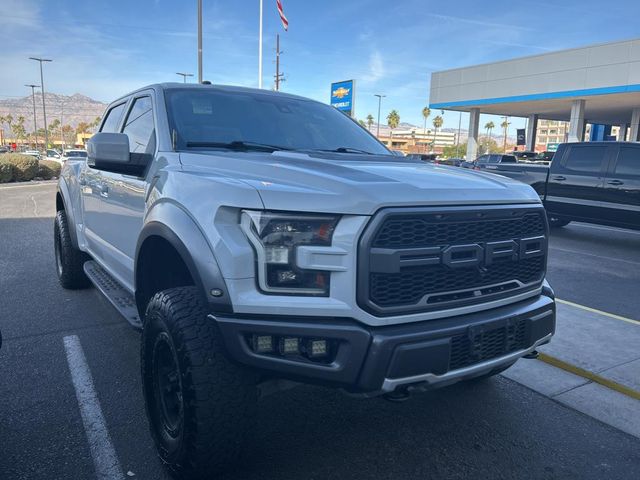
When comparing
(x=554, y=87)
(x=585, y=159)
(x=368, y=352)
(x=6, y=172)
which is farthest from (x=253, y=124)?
(x=554, y=87)

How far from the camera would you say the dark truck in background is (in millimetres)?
9602

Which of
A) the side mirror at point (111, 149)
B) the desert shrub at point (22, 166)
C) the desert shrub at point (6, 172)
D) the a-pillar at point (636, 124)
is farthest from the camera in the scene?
the a-pillar at point (636, 124)

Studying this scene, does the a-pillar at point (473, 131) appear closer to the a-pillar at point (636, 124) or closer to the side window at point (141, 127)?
the a-pillar at point (636, 124)

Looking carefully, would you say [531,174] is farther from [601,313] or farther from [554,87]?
[554,87]

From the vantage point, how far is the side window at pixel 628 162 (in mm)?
9594

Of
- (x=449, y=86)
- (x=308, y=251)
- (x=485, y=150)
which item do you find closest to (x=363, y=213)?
(x=308, y=251)

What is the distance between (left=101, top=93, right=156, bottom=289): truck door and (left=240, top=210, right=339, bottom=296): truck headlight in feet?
4.35

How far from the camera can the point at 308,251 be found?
217 centimetres

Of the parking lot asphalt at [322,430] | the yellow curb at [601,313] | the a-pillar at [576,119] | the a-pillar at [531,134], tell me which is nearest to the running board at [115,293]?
the parking lot asphalt at [322,430]

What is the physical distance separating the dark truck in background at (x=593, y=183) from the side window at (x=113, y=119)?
8.76 m

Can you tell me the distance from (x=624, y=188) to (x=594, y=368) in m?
6.85

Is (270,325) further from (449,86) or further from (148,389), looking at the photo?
(449,86)

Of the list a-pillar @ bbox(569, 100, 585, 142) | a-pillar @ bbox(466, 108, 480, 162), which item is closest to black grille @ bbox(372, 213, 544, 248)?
a-pillar @ bbox(569, 100, 585, 142)

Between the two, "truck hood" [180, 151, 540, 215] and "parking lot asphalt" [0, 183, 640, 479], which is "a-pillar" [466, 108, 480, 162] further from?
"truck hood" [180, 151, 540, 215]
